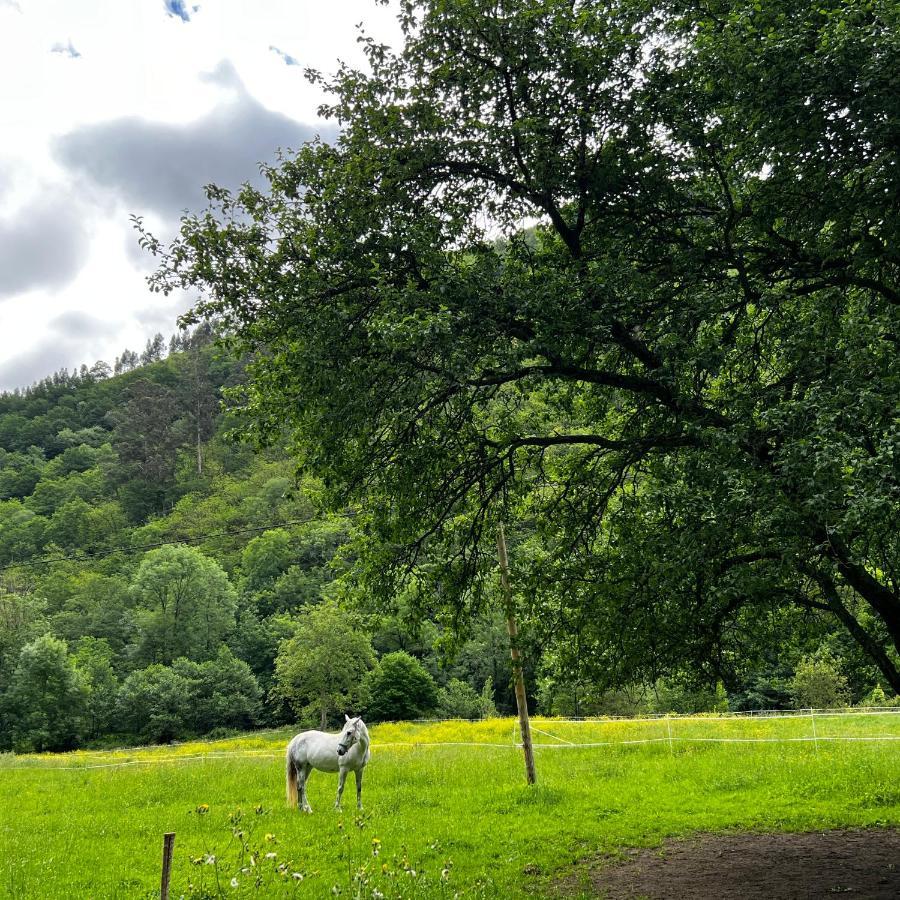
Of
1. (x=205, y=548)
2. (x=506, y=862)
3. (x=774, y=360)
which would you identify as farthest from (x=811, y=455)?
(x=205, y=548)

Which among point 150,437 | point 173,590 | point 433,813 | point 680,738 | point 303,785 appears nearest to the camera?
point 433,813

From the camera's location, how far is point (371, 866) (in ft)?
33.6

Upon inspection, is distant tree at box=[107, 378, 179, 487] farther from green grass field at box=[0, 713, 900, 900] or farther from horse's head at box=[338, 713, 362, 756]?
horse's head at box=[338, 713, 362, 756]

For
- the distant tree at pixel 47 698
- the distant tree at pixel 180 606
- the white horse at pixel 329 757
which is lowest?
the white horse at pixel 329 757

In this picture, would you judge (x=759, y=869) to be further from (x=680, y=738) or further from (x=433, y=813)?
(x=680, y=738)

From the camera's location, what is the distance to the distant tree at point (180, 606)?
77.4m

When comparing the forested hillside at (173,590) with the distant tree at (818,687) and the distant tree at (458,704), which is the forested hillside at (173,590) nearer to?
the distant tree at (458,704)

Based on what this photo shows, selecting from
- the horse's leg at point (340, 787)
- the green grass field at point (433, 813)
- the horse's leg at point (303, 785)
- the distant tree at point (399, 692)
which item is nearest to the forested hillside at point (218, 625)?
the distant tree at point (399, 692)

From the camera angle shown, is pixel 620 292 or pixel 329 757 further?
pixel 329 757

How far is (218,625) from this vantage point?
80.4 m

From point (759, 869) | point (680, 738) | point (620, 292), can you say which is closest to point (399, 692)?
point (680, 738)

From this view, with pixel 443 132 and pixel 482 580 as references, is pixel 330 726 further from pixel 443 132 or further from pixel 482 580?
pixel 443 132

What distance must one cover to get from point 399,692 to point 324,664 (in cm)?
820

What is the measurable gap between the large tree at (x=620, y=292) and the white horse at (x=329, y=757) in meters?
6.06
